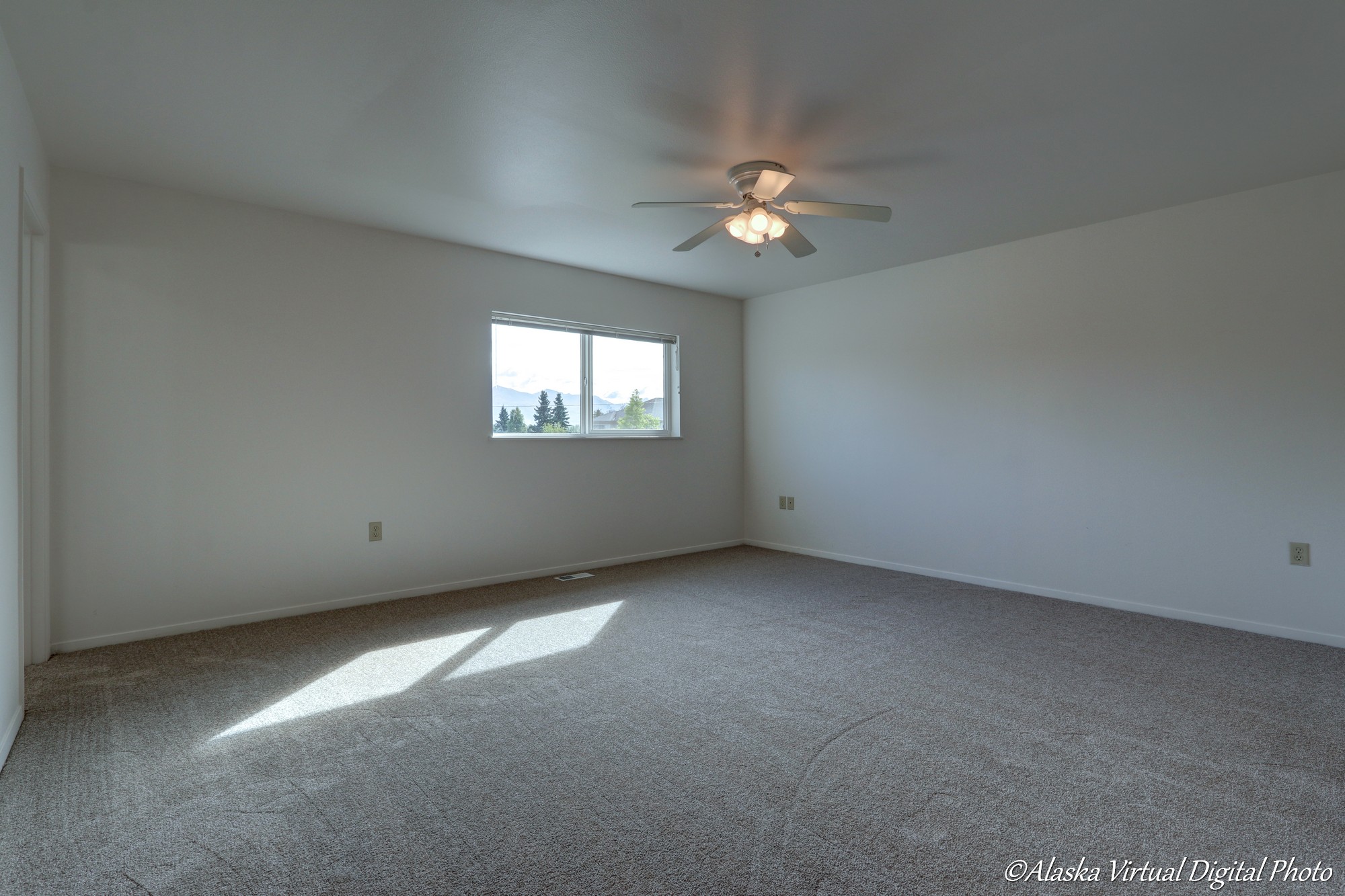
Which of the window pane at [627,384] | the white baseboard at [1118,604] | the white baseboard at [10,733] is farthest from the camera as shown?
the window pane at [627,384]

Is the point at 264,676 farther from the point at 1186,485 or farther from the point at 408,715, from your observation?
the point at 1186,485

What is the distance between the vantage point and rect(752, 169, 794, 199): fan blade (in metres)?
2.86

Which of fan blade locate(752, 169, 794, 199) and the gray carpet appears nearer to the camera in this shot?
the gray carpet

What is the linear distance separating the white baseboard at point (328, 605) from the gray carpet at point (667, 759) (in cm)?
10

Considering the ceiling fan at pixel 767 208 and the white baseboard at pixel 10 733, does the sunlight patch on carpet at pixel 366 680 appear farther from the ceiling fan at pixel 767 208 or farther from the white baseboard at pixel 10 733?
the ceiling fan at pixel 767 208

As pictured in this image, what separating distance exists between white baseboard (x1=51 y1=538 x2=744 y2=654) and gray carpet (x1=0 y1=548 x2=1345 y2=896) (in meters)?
0.10

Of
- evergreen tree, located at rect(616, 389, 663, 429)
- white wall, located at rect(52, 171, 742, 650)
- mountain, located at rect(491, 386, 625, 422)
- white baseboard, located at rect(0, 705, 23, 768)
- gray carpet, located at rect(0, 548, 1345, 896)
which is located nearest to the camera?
gray carpet, located at rect(0, 548, 1345, 896)

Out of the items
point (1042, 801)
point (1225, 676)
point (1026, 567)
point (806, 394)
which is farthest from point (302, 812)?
point (806, 394)

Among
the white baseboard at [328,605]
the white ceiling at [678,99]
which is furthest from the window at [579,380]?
the white ceiling at [678,99]

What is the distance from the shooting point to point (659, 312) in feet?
17.8

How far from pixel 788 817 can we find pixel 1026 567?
3.22m

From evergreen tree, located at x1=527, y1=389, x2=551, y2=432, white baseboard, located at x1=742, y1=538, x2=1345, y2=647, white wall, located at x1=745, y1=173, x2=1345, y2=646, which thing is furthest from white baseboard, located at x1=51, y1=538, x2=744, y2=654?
white wall, located at x1=745, y1=173, x2=1345, y2=646

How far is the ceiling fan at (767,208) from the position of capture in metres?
2.87

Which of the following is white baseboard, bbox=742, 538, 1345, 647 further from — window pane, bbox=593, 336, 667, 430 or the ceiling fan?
the ceiling fan
